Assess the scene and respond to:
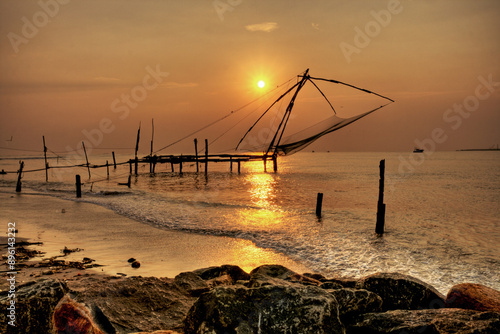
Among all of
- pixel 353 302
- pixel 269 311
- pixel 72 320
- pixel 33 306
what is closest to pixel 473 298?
pixel 353 302

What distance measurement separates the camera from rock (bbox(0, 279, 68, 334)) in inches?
145

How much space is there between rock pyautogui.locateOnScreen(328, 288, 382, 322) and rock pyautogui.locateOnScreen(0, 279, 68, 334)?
2.94 metres

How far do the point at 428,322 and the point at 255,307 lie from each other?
5.58 feet

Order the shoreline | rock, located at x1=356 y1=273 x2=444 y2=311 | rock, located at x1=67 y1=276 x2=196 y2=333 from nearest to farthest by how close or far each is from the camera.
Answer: rock, located at x1=67 y1=276 x2=196 y2=333 < rock, located at x1=356 y1=273 x2=444 y2=311 < the shoreline

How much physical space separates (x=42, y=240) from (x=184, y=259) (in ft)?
13.5

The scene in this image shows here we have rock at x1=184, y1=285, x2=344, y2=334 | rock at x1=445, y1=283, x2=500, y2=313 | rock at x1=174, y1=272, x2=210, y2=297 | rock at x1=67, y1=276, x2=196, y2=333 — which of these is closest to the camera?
rock at x1=184, y1=285, x2=344, y2=334

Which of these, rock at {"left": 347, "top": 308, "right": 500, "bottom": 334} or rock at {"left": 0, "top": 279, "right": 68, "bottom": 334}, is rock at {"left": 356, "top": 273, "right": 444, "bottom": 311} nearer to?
rock at {"left": 347, "top": 308, "right": 500, "bottom": 334}

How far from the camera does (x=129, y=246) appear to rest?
946 centimetres

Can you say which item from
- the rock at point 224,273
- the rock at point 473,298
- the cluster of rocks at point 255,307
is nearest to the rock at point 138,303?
the cluster of rocks at point 255,307

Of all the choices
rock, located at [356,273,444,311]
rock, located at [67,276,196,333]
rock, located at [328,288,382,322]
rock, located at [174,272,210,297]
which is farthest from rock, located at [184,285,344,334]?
rock, located at [356,273,444,311]

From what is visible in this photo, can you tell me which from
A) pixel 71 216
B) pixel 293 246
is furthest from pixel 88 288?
pixel 71 216

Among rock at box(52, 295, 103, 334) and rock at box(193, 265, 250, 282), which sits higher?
rock at box(52, 295, 103, 334)

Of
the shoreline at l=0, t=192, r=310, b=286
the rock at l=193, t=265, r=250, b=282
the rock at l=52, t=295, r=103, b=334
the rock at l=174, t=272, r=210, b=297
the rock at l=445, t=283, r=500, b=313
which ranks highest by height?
the rock at l=52, t=295, r=103, b=334

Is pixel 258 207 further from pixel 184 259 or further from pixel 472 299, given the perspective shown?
pixel 472 299
